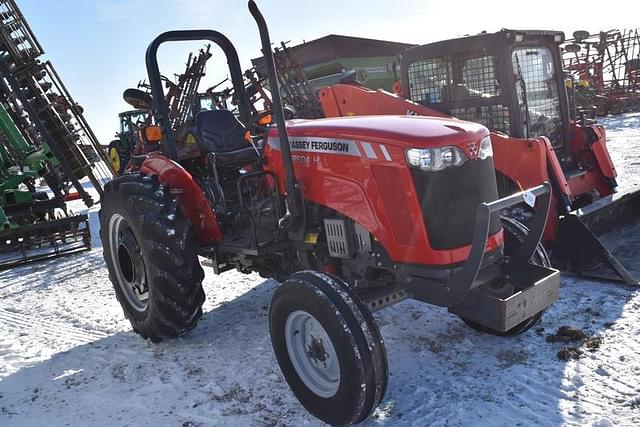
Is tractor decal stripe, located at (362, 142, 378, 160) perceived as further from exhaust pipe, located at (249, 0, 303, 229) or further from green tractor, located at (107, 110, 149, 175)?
green tractor, located at (107, 110, 149, 175)

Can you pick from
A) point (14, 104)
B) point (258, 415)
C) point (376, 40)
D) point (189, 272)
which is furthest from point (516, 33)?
point (376, 40)

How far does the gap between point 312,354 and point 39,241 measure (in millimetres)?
5782

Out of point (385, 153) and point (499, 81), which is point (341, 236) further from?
point (499, 81)

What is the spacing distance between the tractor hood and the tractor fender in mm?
1021

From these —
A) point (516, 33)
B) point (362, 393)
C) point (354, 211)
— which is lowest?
point (362, 393)

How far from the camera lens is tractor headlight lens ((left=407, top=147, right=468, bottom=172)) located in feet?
7.78

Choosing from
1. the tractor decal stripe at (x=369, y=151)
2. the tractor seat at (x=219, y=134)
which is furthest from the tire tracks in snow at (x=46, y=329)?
the tractor decal stripe at (x=369, y=151)

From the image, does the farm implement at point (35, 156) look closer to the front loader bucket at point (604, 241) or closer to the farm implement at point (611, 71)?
the front loader bucket at point (604, 241)

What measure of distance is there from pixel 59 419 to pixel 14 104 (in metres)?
7.17

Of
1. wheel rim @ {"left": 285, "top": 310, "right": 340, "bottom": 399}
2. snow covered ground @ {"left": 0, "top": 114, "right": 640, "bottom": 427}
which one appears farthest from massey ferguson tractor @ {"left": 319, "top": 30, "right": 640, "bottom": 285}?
wheel rim @ {"left": 285, "top": 310, "right": 340, "bottom": 399}

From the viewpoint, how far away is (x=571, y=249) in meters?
4.21

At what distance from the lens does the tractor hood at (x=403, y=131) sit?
240 cm

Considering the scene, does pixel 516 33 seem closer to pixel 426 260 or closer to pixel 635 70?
pixel 426 260

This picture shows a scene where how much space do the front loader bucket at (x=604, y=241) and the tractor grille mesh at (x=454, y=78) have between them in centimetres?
149
